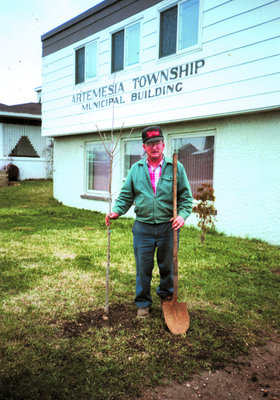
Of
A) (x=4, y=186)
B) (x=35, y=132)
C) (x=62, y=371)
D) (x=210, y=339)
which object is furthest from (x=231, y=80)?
(x=35, y=132)

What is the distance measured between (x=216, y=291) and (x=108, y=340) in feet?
5.72

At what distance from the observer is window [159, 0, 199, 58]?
781 cm

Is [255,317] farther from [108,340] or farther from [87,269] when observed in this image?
[87,269]

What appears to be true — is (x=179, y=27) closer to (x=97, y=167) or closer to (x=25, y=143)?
(x=97, y=167)

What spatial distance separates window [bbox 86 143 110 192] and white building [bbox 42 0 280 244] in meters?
0.03

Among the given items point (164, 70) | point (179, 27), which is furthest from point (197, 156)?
point (179, 27)

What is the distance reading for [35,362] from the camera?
2801 mm

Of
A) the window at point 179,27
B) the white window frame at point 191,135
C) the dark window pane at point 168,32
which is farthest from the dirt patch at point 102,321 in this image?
the dark window pane at point 168,32

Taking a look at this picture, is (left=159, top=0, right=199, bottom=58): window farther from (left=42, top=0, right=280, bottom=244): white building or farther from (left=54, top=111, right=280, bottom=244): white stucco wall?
(left=54, top=111, right=280, bottom=244): white stucco wall

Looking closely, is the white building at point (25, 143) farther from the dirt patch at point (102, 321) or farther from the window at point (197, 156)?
the dirt patch at point (102, 321)

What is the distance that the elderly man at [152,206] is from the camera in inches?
138

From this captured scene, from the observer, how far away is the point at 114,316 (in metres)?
3.68

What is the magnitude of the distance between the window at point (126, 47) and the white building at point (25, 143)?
1238cm

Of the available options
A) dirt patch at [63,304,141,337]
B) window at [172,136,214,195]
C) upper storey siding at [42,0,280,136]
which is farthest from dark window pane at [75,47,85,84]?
dirt patch at [63,304,141,337]
